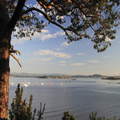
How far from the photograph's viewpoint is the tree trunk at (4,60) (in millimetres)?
4562

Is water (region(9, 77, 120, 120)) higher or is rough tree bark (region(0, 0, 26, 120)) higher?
rough tree bark (region(0, 0, 26, 120))

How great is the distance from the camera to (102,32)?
24.9ft

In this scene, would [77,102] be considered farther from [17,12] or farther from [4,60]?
[17,12]

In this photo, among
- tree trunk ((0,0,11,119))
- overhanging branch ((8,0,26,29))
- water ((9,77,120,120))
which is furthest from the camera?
water ((9,77,120,120))

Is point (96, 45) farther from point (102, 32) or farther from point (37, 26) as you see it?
point (37, 26)

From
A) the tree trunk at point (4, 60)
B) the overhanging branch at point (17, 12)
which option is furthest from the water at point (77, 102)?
the overhanging branch at point (17, 12)

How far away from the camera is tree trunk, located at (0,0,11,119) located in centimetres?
456

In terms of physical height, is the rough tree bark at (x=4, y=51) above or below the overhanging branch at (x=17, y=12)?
below

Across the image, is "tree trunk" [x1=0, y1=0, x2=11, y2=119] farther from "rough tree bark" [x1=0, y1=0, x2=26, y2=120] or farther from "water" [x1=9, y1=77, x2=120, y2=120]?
"water" [x1=9, y1=77, x2=120, y2=120]

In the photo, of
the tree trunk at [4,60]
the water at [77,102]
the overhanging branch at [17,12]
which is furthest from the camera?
the water at [77,102]

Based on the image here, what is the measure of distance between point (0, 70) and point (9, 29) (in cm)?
169

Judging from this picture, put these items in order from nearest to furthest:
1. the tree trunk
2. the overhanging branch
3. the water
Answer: the tree trunk, the overhanging branch, the water

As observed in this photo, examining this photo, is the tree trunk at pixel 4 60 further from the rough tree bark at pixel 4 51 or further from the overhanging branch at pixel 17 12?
the overhanging branch at pixel 17 12

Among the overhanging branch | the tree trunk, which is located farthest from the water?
the overhanging branch
